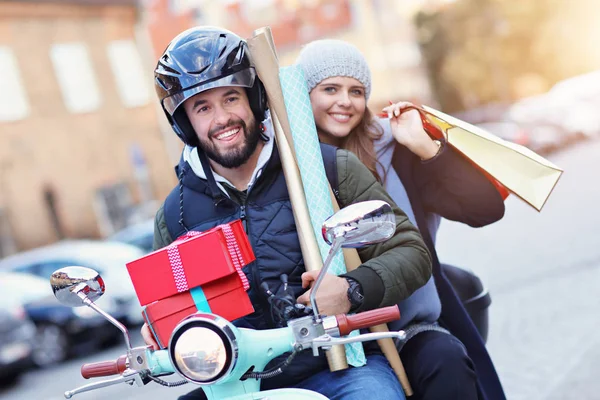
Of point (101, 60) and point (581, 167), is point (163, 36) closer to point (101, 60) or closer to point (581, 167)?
point (101, 60)

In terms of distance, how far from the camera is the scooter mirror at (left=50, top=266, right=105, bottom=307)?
260cm

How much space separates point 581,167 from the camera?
21.3 metres

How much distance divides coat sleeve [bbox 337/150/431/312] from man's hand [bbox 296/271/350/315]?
62 mm

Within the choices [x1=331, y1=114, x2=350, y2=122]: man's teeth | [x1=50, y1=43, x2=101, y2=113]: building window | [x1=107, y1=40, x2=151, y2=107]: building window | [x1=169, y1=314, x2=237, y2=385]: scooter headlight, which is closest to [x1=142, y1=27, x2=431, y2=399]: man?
[x1=169, y1=314, x2=237, y2=385]: scooter headlight

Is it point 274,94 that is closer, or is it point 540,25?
point 274,94

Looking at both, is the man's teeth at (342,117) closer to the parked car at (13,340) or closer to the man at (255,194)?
the man at (255,194)

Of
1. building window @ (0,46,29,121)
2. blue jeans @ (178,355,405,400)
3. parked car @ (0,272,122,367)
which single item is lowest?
parked car @ (0,272,122,367)

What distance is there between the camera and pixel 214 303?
8.17 feet

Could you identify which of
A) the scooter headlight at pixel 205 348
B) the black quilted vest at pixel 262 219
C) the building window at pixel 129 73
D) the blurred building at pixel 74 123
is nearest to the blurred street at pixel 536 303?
the black quilted vest at pixel 262 219

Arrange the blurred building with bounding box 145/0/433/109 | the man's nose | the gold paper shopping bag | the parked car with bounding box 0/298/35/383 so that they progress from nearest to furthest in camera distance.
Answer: the man's nose
the gold paper shopping bag
the parked car with bounding box 0/298/35/383
the blurred building with bounding box 145/0/433/109

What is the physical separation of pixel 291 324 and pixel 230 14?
52.5 meters

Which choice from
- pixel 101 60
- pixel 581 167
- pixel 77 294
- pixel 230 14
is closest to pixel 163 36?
pixel 230 14

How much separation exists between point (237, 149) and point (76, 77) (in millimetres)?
24688

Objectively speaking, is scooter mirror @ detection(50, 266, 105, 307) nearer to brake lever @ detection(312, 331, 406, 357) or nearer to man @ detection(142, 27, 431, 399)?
man @ detection(142, 27, 431, 399)
